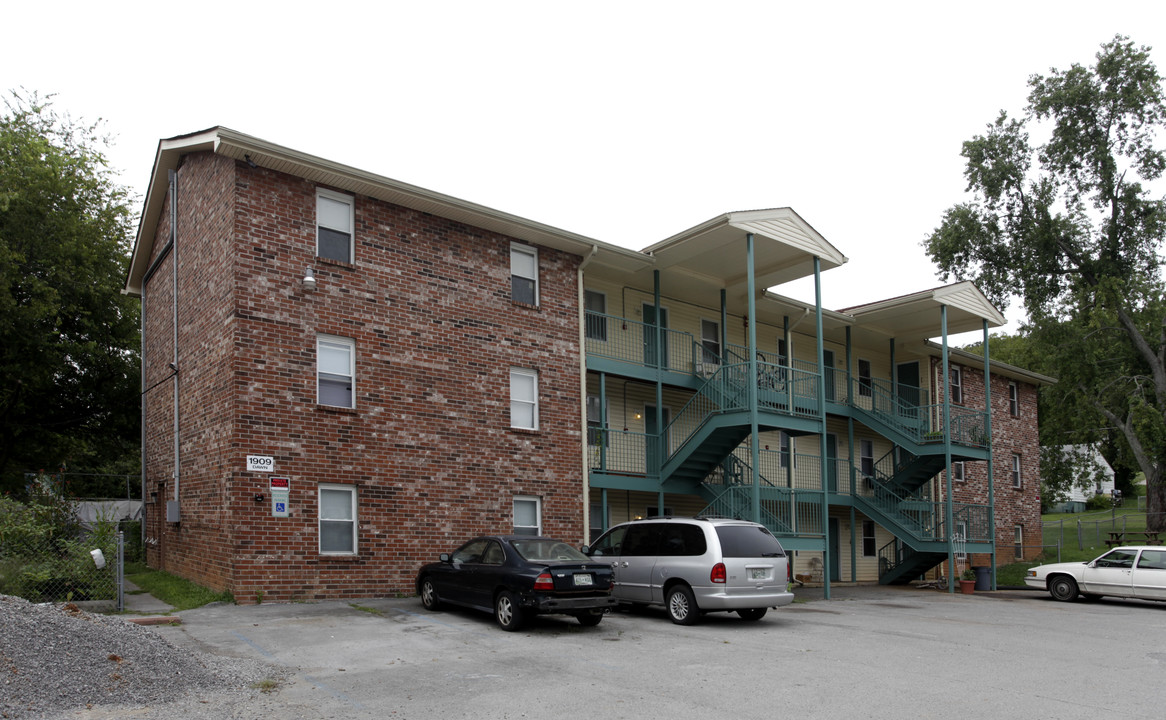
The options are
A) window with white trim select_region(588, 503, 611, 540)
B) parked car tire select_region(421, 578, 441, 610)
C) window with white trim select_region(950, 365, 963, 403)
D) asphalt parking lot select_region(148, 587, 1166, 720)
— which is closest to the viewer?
asphalt parking lot select_region(148, 587, 1166, 720)

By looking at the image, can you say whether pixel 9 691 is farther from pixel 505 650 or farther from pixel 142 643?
pixel 505 650

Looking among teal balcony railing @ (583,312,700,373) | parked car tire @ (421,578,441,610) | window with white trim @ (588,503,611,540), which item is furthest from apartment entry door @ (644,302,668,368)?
parked car tire @ (421,578,441,610)

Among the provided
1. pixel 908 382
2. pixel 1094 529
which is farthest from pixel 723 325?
pixel 1094 529

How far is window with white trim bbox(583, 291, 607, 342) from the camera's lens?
21.0 meters

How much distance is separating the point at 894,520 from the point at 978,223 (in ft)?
55.7

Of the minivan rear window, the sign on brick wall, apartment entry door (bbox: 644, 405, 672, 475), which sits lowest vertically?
the minivan rear window

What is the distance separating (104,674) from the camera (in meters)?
7.89

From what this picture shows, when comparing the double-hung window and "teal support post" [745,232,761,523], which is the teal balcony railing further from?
"teal support post" [745,232,761,523]

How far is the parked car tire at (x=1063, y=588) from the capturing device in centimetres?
2064

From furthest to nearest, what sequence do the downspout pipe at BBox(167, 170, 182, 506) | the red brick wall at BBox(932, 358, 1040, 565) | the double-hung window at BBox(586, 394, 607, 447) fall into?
the red brick wall at BBox(932, 358, 1040, 565) < the double-hung window at BBox(586, 394, 607, 447) < the downspout pipe at BBox(167, 170, 182, 506)

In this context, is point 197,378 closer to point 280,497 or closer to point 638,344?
point 280,497

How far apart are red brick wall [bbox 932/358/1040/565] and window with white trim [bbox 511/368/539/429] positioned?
17.1 m

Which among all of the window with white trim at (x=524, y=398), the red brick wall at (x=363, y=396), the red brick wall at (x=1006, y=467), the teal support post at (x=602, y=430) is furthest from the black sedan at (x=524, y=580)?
the red brick wall at (x=1006, y=467)

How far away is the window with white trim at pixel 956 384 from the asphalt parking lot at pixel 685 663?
1533cm
